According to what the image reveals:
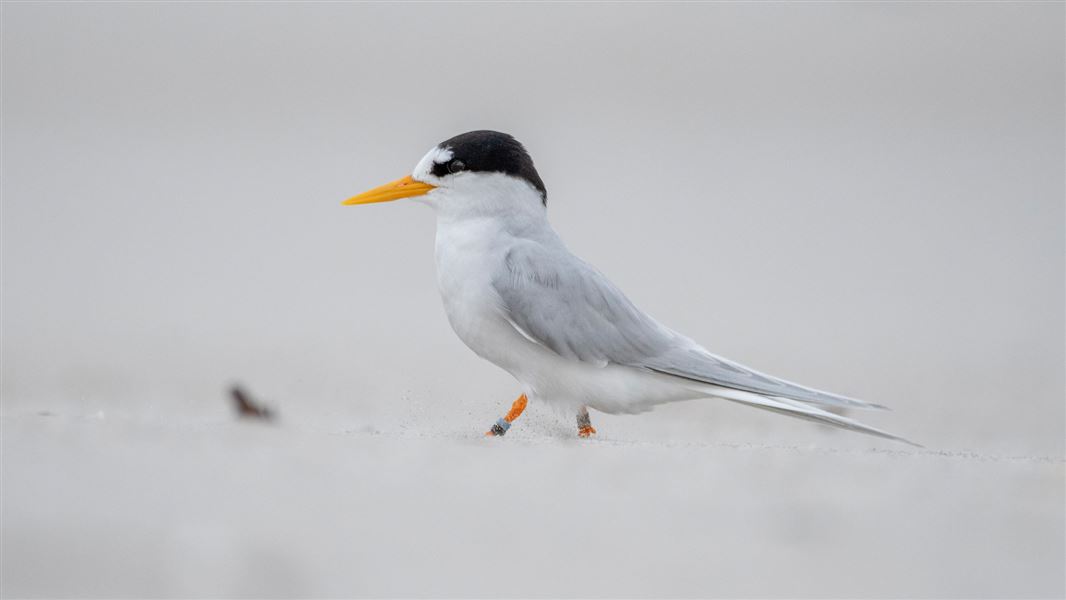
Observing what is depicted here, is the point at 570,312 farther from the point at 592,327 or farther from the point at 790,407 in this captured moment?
the point at 790,407

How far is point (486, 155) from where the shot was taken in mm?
3660

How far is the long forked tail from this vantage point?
3217 mm

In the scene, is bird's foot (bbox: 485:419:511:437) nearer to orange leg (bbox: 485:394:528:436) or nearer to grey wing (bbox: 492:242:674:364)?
orange leg (bbox: 485:394:528:436)

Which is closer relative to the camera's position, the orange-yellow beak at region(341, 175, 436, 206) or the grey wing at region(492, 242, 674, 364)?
the grey wing at region(492, 242, 674, 364)

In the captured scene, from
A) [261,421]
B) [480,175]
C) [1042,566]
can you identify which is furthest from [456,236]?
[1042,566]

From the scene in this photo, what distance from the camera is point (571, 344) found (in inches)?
137

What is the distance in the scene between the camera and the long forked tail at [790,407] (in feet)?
10.6

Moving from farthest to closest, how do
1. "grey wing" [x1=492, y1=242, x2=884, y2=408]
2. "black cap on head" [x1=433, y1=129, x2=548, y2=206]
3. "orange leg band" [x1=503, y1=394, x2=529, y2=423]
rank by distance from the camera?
"black cap on head" [x1=433, y1=129, x2=548, y2=206] → "orange leg band" [x1=503, y1=394, x2=529, y2=423] → "grey wing" [x1=492, y1=242, x2=884, y2=408]

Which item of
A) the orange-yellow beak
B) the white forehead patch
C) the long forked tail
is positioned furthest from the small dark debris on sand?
the long forked tail

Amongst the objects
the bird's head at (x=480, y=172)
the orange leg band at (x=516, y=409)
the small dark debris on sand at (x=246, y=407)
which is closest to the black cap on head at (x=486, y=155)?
the bird's head at (x=480, y=172)

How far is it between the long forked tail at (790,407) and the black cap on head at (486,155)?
94 centimetres

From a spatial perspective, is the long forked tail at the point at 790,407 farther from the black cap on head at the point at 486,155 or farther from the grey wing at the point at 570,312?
the black cap on head at the point at 486,155

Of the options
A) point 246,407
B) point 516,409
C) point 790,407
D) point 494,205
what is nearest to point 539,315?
point 516,409

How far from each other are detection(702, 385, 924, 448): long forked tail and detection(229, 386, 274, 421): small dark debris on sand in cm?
137
